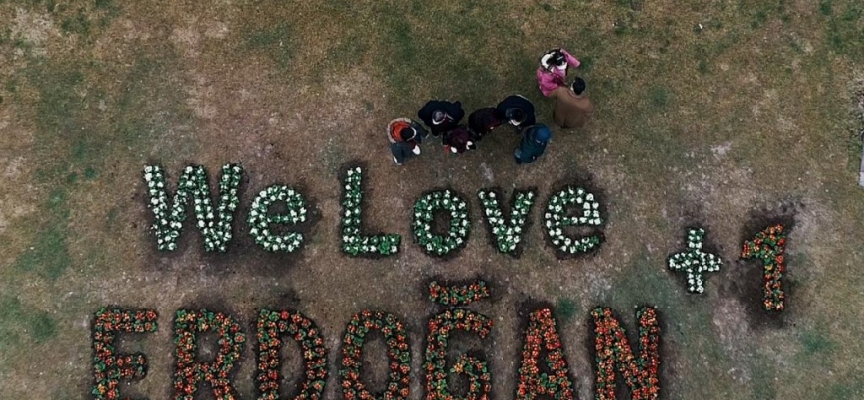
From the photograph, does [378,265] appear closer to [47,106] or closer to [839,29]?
[47,106]

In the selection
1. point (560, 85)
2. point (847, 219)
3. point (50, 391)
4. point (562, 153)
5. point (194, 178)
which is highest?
point (194, 178)

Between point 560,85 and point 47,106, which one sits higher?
point 47,106

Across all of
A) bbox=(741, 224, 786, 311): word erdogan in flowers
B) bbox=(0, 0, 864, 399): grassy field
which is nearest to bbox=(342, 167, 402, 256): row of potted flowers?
bbox=(0, 0, 864, 399): grassy field

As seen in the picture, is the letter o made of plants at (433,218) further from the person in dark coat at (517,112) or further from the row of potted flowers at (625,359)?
the row of potted flowers at (625,359)

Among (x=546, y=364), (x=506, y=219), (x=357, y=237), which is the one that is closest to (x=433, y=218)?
(x=506, y=219)

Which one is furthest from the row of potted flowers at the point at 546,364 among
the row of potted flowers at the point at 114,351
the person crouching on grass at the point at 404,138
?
the row of potted flowers at the point at 114,351

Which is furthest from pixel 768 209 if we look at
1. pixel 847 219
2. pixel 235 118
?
pixel 235 118
